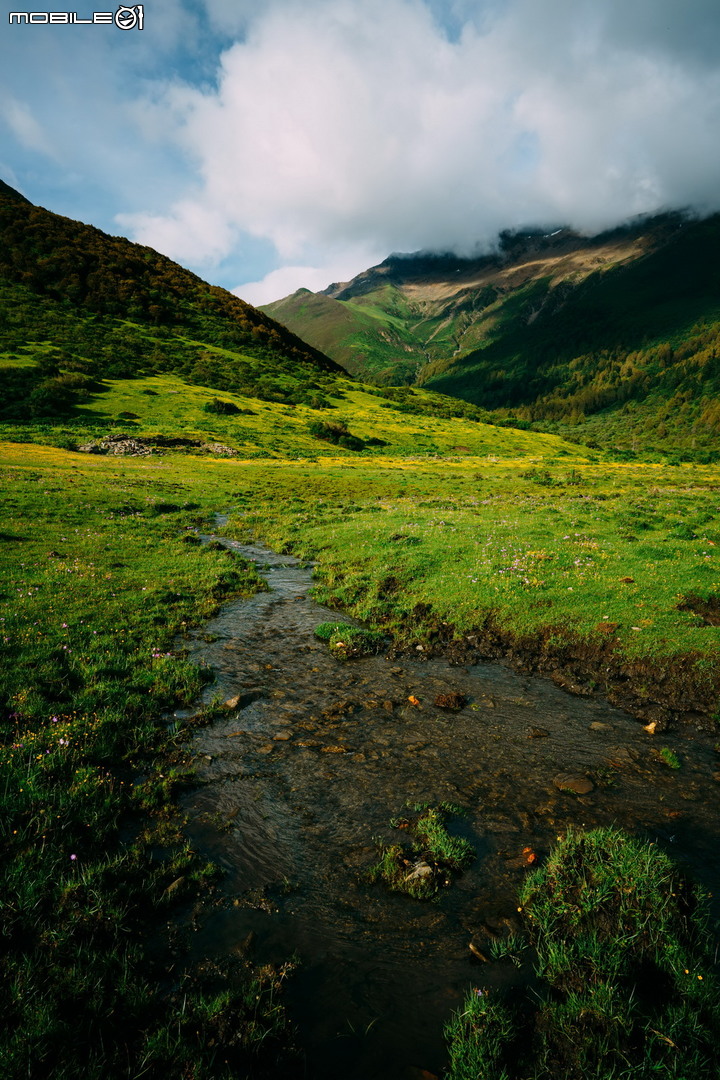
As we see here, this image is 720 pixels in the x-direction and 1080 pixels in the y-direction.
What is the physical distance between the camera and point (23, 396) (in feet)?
210

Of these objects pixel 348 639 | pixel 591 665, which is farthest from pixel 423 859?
pixel 591 665

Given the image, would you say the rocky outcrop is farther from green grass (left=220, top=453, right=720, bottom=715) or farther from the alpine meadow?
the alpine meadow

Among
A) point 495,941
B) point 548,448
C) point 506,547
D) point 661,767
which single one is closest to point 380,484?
point 506,547

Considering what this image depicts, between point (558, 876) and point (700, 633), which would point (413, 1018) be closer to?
point (558, 876)

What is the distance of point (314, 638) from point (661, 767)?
9546 mm

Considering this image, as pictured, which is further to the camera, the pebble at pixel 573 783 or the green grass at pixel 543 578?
the green grass at pixel 543 578

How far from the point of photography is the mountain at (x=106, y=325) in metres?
74.2

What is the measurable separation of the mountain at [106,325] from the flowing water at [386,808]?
70.0m

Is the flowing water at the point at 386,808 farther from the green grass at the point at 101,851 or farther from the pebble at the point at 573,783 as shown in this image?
the green grass at the point at 101,851

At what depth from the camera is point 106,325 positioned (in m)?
103

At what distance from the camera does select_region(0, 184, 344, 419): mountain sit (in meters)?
74.2

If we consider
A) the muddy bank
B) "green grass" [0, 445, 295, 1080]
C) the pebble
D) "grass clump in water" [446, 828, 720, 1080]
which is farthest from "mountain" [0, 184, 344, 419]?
"grass clump in water" [446, 828, 720, 1080]

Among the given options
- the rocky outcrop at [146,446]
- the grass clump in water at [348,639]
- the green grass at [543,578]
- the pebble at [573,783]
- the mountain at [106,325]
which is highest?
the mountain at [106,325]

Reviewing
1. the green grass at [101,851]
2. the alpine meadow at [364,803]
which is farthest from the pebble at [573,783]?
the green grass at [101,851]
